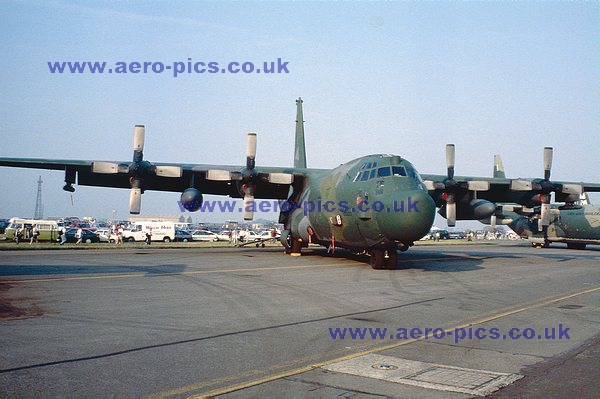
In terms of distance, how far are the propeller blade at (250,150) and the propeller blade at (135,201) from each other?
20.1 feet

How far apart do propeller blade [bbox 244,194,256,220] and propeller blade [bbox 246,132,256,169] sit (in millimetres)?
1710

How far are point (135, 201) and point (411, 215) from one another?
15.9 meters

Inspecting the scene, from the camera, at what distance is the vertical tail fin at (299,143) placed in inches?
1437

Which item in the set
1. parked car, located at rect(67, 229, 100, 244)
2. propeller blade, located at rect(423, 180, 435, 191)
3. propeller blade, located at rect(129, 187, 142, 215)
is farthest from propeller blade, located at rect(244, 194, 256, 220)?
parked car, located at rect(67, 229, 100, 244)

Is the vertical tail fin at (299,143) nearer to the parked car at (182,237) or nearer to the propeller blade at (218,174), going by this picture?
the propeller blade at (218,174)

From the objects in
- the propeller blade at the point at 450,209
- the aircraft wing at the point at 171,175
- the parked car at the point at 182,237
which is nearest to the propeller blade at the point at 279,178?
the aircraft wing at the point at 171,175

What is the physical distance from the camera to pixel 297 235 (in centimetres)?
2970

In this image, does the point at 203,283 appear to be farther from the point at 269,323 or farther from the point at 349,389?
the point at 349,389

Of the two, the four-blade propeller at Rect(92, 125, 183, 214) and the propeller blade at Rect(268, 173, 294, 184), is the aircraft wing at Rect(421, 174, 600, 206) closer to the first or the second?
the propeller blade at Rect(268, 173, 294, 184)

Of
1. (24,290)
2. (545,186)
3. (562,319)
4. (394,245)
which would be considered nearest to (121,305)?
(24,290)

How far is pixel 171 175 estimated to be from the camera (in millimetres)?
29078

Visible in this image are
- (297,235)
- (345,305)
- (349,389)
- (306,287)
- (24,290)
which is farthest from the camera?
(297,235)

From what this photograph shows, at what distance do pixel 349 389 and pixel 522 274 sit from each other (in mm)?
17679

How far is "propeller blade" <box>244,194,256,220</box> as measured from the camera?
96.4ft
